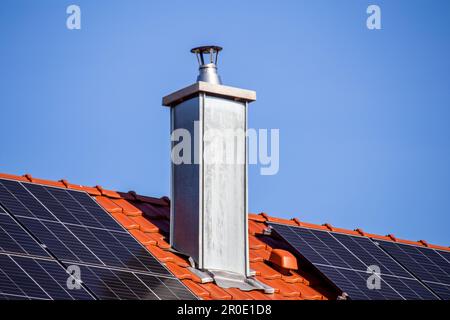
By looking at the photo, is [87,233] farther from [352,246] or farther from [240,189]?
[352,246]

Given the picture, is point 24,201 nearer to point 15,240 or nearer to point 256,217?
point 15,240

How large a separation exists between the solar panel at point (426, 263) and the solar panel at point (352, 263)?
10.4 inches

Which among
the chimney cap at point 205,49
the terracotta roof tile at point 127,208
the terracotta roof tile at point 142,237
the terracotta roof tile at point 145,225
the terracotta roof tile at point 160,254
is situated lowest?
the terracotta roof tile at point 160,254

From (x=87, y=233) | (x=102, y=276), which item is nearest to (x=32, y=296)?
(x=102, y=276)

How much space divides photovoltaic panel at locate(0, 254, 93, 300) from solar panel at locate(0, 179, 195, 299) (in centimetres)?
7

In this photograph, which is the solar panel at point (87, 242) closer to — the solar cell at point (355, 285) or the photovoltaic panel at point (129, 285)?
the photovoltaic panel at point (129, 285)

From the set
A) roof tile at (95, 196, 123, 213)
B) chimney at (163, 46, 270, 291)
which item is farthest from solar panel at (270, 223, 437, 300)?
roof tile at (95, 196, 123, 213)

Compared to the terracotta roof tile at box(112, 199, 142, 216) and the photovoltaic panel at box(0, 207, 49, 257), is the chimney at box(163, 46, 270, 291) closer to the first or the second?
the terracotta roof tile at box(112, 199, 142, 216)

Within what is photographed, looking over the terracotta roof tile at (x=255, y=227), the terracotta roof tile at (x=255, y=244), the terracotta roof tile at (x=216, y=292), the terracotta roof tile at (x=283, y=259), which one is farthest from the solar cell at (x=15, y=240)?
the terracotta roof tile at (x=255, y=227)

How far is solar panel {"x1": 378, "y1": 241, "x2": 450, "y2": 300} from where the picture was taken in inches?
901

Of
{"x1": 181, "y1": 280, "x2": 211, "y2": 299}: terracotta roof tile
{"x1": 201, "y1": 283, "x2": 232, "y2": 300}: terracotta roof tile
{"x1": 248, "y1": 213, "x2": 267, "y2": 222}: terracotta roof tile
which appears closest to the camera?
{"x1": 181, "y1": 280, "x2": 211, "y2": 299}: terracotta roof tile

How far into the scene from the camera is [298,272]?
2195 centimetres

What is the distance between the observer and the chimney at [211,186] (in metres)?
20.2

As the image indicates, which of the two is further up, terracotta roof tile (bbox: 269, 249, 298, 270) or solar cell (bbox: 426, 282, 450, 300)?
terracotta roof tile (bbox: 269, 249, 298, 270)
